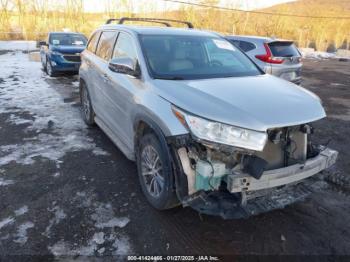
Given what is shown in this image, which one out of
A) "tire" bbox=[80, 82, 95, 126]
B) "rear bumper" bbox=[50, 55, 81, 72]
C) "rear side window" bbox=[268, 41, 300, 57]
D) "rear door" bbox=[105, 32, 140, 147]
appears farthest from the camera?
"rear bumper" bbox=[50, 55, 81, 72]

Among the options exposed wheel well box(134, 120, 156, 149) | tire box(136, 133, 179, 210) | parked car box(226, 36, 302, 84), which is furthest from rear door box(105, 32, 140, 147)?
parked car box(226, 36, 302, 84)

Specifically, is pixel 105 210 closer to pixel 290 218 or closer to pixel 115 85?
pixel 115 85

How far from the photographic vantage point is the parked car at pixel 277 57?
24.6 ft

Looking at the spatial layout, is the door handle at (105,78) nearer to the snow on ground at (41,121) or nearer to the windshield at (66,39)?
the snow on ground at (41,121)

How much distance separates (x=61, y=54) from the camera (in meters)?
10.9

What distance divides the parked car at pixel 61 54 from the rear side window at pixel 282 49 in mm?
7094

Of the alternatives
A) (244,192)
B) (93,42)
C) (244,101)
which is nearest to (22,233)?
(244,192)

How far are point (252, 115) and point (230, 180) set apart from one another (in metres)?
0.57

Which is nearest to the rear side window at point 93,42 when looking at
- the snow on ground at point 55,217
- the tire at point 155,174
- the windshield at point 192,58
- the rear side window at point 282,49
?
the windshield at point 192,58

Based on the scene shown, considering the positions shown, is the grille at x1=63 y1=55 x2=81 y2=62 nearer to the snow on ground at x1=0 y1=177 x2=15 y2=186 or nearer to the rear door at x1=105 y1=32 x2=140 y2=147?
the rear door at x1=105 y1=32 x2=140 y2=147

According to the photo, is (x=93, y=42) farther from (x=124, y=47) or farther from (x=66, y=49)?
(x=66, y=49)

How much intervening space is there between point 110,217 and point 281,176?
1766 mm

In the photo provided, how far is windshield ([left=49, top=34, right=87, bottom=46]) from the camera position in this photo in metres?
11.8

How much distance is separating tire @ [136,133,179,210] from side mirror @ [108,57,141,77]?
750 mm
